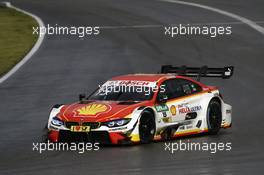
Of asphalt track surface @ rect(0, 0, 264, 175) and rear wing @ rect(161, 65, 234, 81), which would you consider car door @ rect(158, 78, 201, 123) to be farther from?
rear wing @ rect(161, 65, 234, 81)

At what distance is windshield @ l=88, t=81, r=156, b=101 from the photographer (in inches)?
727

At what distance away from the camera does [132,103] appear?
59.1 feet

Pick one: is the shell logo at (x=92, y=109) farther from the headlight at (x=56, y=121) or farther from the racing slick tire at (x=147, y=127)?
the racing slick tire at (x=147, y=127)

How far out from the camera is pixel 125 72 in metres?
27.7

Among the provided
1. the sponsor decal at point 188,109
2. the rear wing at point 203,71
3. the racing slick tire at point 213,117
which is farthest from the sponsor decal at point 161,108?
the rear wing at point 203,71

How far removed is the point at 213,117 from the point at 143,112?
229 cm

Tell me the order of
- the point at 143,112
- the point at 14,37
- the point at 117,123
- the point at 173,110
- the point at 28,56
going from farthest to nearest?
the point at 14,37
the point at 28,56
the point at 173,110
the point at 143,112
the point at 117,123

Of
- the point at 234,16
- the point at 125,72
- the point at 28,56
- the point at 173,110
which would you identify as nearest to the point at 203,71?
the point at 173,110

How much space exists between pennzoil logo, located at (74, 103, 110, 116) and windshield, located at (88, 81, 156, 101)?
723mm

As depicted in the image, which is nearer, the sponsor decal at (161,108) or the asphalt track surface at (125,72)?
the asphalt track surface at (125,72)

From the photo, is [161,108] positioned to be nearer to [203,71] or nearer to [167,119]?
[167,119]

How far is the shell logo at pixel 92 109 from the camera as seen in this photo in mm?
17602

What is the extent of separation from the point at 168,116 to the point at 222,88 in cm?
718

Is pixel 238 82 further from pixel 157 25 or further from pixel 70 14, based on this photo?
pixel 70 14
